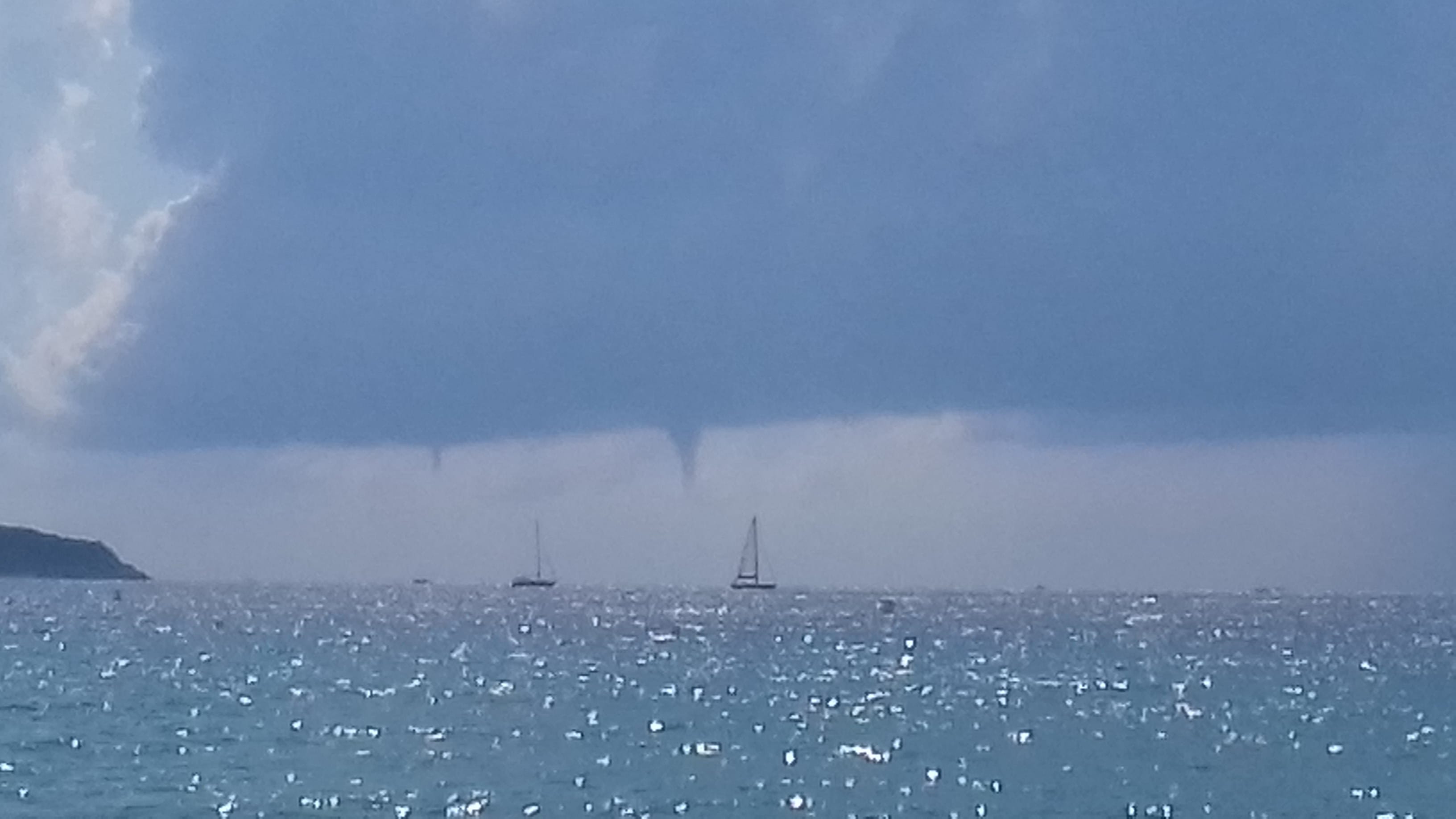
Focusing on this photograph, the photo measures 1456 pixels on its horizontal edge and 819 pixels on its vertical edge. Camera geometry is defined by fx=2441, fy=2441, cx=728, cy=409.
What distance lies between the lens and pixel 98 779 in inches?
2985

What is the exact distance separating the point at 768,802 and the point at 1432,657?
4735 inches

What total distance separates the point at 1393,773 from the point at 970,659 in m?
84.5

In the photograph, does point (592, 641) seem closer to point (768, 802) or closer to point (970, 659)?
point (970, 659)

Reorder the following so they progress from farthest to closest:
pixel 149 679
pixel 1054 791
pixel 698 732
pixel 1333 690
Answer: pixel 1333 690 < pixel 149 679 < pixel 698 732 < pixel 1054 791

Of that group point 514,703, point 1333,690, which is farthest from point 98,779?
point 1333,690

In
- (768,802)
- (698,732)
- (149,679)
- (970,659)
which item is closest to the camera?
(768,802)

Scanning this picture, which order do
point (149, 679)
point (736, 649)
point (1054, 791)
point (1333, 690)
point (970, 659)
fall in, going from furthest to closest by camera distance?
point (736, 649) → point (970, 659) → point (1333, 690) → point (149, 679) → point (1054, 791)

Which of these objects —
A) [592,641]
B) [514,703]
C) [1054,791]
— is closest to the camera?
[1054,791]

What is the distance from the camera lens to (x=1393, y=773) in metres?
86.5

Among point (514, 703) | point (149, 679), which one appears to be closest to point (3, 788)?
point (514, 703)

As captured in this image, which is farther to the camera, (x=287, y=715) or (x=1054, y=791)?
(x=287, y=715)

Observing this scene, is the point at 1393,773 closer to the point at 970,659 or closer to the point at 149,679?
the point at 149,679

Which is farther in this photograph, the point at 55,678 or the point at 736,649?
the point at 736,649

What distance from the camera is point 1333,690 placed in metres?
136
